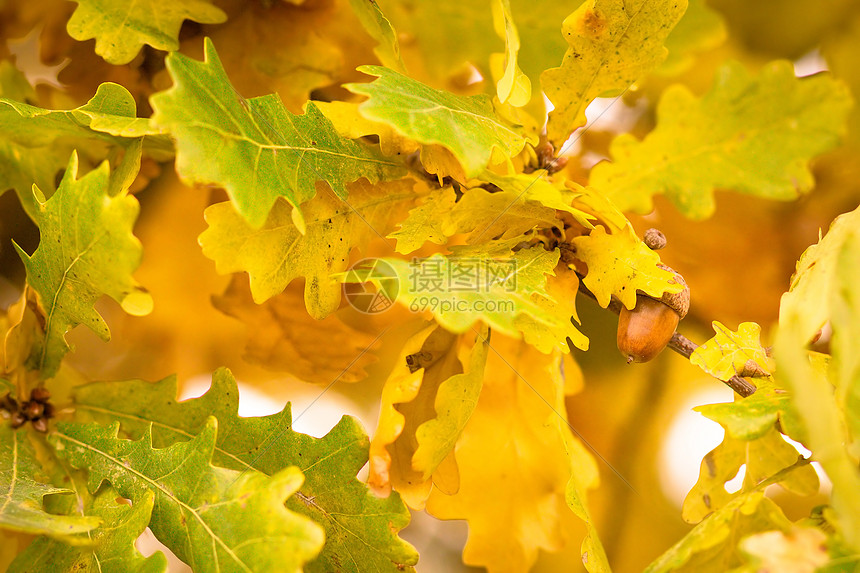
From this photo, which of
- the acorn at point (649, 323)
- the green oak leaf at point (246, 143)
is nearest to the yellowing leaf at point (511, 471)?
the acorn at point (649, 323)

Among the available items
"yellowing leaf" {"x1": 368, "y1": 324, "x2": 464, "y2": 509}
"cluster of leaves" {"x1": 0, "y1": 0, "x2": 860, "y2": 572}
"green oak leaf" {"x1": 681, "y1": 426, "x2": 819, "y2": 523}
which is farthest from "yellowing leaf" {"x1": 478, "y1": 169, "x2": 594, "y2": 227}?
"green oak leaf" {"x1": 681, "y1": 426, "x2": 819, "y2": 523}


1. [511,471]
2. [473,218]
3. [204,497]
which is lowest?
[511,471]

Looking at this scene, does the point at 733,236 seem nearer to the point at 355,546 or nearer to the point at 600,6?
the point at 600,6

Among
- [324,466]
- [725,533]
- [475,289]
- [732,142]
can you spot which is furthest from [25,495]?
[732,142]

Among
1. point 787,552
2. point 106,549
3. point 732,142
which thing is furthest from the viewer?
point 732,142

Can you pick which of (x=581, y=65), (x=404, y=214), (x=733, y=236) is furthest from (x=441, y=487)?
(x=733, y=236)

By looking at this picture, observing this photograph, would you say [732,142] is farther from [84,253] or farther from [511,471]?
[84,253]

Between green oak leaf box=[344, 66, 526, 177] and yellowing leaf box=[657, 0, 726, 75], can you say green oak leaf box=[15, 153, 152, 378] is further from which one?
yellowing leaf box=[657, 0, 726, 75]
